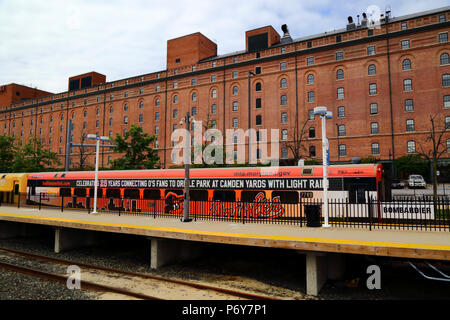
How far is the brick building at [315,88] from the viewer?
44.6 meters

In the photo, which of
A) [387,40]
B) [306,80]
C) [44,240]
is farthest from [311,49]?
[44,240]

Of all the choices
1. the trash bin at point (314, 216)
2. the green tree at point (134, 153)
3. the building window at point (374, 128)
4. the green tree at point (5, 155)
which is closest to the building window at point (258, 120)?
the building window at point (374, 128)

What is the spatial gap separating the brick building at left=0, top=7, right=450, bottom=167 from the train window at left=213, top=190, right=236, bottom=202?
24958 mm

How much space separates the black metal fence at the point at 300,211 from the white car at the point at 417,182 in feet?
69.7

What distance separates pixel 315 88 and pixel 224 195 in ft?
126

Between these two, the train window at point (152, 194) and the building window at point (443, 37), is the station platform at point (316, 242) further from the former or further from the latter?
the building window at point (443, 37)

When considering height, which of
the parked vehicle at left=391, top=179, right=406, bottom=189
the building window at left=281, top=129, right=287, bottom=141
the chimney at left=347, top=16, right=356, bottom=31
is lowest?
the parked vehicle at left=391, top=179, right=406, bottom=189

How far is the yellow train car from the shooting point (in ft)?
89.8

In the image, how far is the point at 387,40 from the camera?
152 ft

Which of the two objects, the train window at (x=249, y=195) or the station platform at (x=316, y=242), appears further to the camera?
the train window at (x=249, y=195)

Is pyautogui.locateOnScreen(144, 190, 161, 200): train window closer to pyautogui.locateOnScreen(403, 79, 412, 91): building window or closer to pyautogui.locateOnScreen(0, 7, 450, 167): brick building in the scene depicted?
pyautogui.locateOnScreen(0, 7, 450, 167): brick building

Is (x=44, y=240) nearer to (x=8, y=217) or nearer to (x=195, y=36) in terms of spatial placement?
(x=8, y=217)

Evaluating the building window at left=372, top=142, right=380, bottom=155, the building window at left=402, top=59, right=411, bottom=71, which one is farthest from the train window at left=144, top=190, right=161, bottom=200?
the building window at left=402, top=59, right=411, bottom=71
